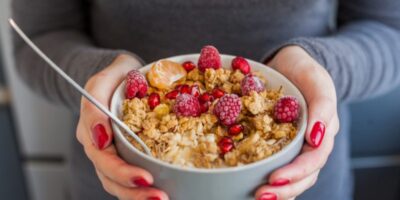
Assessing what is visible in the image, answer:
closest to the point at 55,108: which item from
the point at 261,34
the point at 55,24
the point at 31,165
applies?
the point at 31,165

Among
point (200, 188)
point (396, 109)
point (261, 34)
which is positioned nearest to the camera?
point (200, 188)

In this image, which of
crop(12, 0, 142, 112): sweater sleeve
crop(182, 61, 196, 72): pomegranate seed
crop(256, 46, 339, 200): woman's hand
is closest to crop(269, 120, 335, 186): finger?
crop(256, 46, 339, 200): woman's hand

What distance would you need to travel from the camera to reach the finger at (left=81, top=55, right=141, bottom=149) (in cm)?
36

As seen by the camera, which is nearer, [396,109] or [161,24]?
[161,24]

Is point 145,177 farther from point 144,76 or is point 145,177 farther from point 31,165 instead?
point 31,165

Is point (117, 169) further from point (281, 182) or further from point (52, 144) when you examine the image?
point (52, 144)

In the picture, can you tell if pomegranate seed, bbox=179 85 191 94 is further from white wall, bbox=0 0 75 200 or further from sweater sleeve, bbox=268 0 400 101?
white wall, bbox=0 0 75 200

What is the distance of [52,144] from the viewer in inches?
33.5

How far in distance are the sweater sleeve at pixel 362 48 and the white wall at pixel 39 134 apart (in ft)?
1.36

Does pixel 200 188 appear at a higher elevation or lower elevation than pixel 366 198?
higher

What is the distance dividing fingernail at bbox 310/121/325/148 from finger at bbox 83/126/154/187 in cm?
11

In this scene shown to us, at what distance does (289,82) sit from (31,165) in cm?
59

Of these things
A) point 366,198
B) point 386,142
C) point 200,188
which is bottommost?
point 366,198

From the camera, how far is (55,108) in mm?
810
